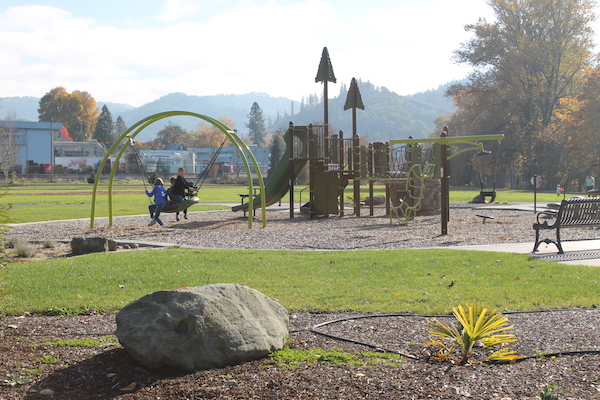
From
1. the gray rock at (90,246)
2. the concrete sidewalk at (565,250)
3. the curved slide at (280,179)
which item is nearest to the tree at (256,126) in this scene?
the curved slide at (280,179)

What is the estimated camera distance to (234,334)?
4508 mm

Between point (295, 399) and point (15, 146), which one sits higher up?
point (15, 146)

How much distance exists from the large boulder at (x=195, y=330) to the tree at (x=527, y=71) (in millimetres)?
51469

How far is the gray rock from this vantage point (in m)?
11.2

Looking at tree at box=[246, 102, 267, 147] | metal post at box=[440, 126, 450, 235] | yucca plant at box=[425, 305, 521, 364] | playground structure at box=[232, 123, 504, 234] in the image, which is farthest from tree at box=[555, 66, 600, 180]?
tree at box=[246, 102, 267, 147]

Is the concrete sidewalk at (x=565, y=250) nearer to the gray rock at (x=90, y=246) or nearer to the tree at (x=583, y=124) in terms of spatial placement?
the gray rock at (x=90, y=246)

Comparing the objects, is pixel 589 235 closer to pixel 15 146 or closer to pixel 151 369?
pixel 151 369

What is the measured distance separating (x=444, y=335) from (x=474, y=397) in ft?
3.03

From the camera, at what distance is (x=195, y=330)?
4.35 m

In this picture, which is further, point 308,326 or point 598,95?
point 598,95

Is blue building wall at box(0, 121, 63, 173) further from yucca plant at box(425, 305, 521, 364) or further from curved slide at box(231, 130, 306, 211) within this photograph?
yucca plant at box(425, 305, 521, 364)

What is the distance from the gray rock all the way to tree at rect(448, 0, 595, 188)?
47.3 meters

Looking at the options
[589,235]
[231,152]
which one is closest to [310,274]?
[589,235]

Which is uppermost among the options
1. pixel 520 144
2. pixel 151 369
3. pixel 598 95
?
pixel 598 95
